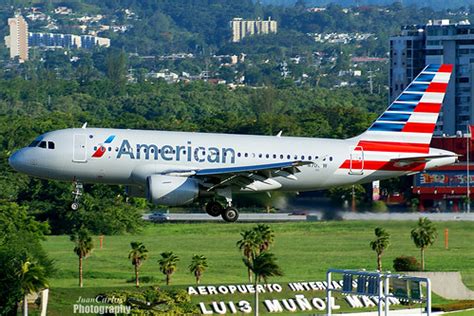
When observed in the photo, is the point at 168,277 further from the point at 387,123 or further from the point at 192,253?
the point at 387,123

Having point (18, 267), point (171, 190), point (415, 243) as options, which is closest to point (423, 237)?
point (415, 243)

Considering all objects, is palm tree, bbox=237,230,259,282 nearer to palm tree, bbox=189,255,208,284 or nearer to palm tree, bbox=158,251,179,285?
palm tree, bbox=189,255,208,284

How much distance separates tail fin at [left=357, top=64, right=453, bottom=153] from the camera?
90875 millimetres

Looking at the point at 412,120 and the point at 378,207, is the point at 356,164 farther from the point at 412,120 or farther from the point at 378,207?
the point at 412,120

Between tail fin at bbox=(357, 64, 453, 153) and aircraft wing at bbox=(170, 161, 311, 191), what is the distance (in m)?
5.89

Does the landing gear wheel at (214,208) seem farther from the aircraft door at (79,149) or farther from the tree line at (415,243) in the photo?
the tree line at (415,243)

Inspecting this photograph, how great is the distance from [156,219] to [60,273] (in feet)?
131

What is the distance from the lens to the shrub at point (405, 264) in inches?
5443

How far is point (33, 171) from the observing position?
87.6 m

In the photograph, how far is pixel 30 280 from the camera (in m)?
108

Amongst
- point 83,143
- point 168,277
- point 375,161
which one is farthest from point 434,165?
point 168,277

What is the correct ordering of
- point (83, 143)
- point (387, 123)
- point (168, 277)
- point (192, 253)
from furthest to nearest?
1. point (192, 253)
2. point (168, 277)
3. point (387, 123)
4. point (83, 143)

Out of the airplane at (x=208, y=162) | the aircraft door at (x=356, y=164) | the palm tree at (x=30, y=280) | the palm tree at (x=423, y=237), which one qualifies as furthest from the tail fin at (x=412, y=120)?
the palm tree at (x=423, y=237)

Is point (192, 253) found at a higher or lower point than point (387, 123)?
lower
